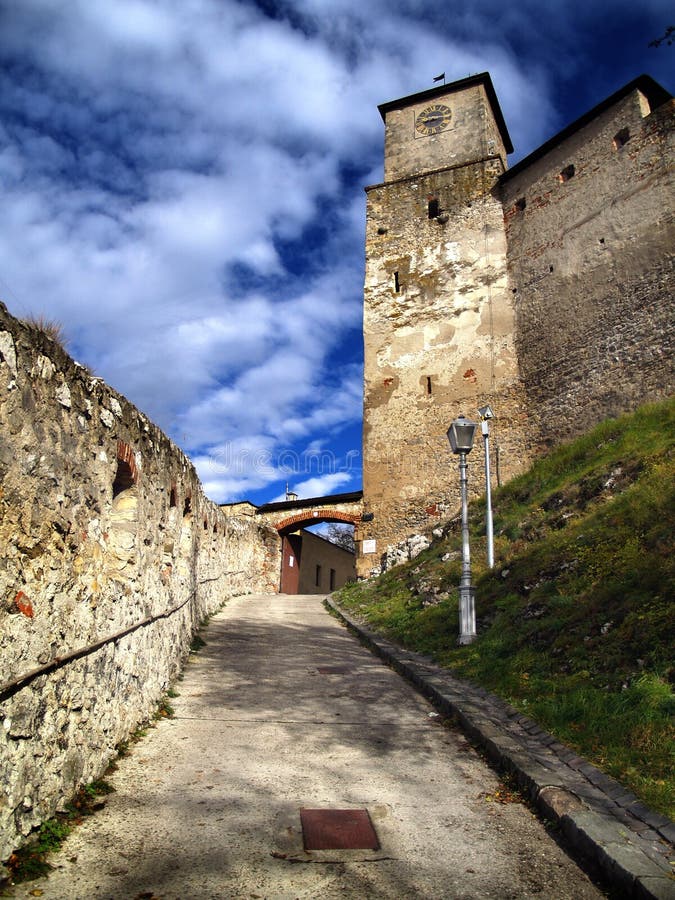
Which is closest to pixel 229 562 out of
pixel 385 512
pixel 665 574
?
pixel 385 512

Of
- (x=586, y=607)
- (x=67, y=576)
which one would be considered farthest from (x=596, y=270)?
(x=67, y=576)

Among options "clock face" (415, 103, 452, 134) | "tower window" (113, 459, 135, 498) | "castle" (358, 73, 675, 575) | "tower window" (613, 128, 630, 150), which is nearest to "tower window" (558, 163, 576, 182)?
"castle" (358, 73, 675, 575)

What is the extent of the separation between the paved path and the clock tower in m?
13.9

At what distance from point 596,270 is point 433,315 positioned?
549 centimetres

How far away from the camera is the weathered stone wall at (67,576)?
288cm

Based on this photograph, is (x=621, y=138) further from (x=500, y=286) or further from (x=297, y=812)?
(x=297, y=812)

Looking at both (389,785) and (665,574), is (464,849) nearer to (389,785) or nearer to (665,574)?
(389,785)

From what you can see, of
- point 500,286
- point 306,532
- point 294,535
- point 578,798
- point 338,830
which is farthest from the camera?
point 306,532

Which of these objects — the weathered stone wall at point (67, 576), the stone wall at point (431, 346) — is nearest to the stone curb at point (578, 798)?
the weathered stone wall at point (67, 576)

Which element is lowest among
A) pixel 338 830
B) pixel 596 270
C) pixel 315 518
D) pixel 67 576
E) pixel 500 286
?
pixel 338 830

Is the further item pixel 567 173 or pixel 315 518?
pixel 315 518

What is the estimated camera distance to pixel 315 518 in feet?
72.4

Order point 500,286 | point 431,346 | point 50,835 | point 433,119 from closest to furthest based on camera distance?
point 50,835 → point 500,286 → point 431,346 → point 433,119

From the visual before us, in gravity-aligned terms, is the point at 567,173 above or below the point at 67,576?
above
